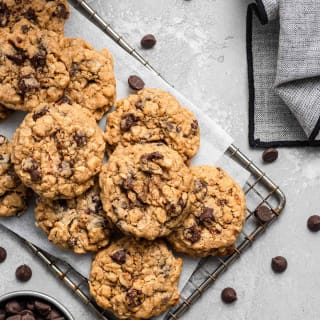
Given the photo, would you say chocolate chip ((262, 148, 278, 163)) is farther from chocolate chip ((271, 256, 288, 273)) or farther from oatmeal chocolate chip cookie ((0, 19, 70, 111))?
oatmeal chocolate chip cookie ((0, 19, 70, 111))

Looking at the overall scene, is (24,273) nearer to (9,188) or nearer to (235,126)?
(9,188)

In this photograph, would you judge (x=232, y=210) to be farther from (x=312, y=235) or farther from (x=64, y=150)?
(x=64, y=150)

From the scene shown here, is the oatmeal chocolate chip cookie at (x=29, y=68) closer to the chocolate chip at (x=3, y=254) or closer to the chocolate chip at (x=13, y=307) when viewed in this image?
the chocolate chip at (x=3, y=254)

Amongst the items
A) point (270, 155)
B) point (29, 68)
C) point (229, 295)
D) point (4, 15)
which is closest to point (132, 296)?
point (229, 295)

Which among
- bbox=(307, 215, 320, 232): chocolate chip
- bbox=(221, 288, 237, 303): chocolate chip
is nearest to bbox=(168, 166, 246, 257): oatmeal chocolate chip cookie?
bbox=(221, 288, 237, 303): chocolate chip

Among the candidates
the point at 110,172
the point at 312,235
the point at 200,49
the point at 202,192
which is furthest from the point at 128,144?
the point at 312,235
